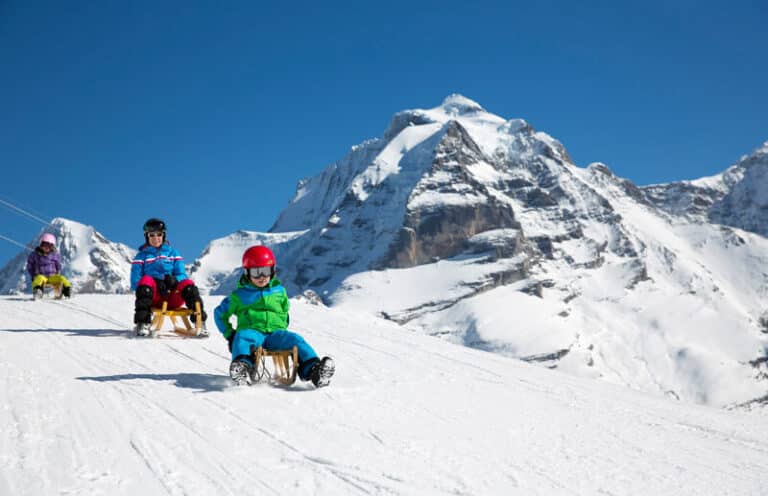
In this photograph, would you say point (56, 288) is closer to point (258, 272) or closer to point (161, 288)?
Answer: point (161, 288)

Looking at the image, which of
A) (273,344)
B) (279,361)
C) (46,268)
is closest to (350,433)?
(279,361)

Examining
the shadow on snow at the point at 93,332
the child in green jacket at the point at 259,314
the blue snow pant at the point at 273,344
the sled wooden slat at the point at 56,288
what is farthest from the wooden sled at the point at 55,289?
the blue snow pant at the point at 273,344

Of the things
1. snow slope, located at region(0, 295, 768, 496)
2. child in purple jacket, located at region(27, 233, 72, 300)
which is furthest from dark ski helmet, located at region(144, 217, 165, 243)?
child in purple jacket, located at region(27, 233, 72, 300)

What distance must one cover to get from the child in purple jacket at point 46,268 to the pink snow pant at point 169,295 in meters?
7.07

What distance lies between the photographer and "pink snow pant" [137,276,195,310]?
11.1 meters

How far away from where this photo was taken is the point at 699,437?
20.6ft

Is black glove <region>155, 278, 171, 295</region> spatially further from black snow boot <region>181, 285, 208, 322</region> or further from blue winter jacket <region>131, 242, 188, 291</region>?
black snow boot <region>181, 285, 208, 322</region>

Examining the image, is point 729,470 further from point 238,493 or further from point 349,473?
point 238,493

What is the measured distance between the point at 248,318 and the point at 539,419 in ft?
10.5

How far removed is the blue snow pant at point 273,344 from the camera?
7191mm

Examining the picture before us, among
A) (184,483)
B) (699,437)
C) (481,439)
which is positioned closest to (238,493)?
(184,483)

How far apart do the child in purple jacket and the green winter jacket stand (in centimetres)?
1102

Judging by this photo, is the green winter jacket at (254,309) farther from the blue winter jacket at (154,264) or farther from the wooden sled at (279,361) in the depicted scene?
the blue winter jacket at (154,264)

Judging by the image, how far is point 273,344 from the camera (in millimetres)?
7520
